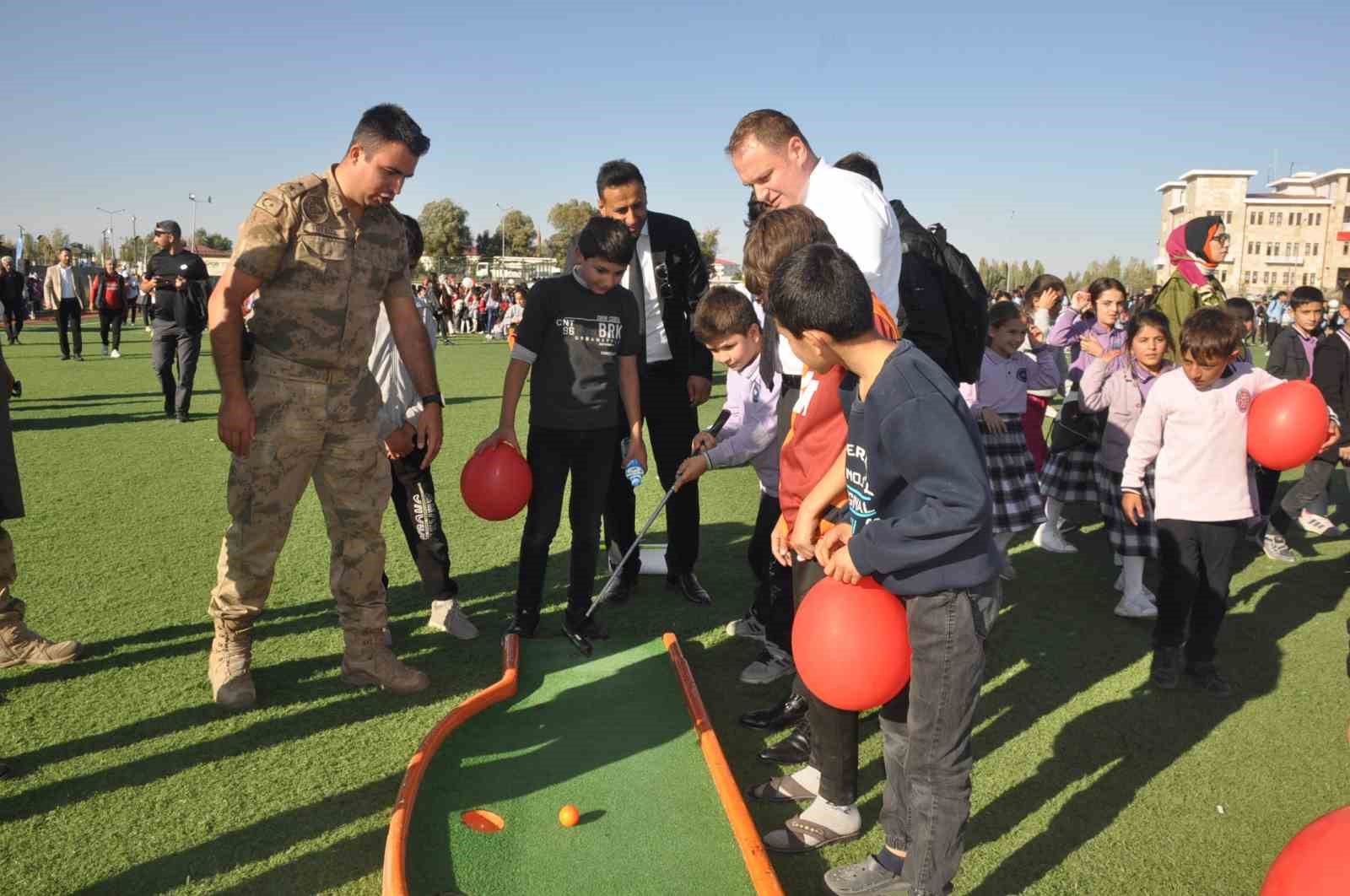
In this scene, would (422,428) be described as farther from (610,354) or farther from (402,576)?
(402,576)

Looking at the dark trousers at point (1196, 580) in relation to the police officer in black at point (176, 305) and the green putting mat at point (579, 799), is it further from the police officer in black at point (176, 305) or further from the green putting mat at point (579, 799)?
the police officer in black at point (176, 305)

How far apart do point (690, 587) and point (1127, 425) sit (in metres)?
3.10

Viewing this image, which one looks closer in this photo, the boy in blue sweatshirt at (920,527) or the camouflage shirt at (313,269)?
the boy in blue sweatshirt at (920,527)

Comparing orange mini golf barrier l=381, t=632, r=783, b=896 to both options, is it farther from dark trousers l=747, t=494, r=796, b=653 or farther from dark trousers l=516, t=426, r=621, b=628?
dark trousers l=747, t=494, r=796, b=653

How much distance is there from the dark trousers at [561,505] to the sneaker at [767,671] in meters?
0.92

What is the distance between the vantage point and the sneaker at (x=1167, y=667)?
4543mm

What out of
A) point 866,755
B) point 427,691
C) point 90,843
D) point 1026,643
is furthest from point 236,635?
point 1026,643

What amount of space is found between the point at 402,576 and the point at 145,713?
2088mm

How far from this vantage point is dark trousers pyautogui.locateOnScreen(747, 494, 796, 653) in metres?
4.17

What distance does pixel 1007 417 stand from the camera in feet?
20.4

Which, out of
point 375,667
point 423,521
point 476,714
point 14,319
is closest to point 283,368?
point 423,521

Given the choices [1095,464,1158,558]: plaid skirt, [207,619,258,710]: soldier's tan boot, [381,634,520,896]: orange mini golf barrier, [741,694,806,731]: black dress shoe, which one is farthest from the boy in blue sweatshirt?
[1095,464,1158,558]: plaid skirt

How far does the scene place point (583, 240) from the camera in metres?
4.59

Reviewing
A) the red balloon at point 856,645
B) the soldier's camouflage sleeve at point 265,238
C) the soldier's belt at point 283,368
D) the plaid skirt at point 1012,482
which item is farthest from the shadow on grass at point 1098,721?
the soldier's camouflage sleeve at point 265,238
